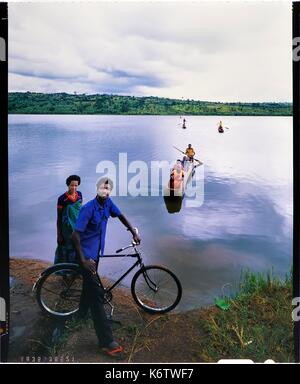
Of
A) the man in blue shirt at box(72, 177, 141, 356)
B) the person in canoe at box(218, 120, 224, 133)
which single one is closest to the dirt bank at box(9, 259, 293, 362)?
the man in blue shirt at box(72, 177, 141, 356)

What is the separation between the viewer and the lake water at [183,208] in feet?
7.83

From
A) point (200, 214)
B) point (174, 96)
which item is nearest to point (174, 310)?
point (200, 214)

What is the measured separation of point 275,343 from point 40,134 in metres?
1.96

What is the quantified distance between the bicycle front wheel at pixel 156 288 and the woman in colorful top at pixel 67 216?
44 centimetres

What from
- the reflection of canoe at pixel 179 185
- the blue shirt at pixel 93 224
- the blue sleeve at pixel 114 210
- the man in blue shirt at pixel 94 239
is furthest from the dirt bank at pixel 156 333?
the reflection of canoe at pixel 179 185

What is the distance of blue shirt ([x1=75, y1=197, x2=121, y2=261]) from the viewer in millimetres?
2404

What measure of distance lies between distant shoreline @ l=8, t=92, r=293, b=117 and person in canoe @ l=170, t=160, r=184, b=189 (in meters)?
0.36

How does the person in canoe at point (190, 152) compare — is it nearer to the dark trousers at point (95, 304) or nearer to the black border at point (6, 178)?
the black border at point (6, 178)

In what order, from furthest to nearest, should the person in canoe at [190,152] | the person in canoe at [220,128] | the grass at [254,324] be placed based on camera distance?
the person in canoe at [220,128]
the person in canoe at [190,152]
the grass at [254,324]

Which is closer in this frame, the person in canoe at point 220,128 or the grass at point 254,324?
the grass at point 254,324

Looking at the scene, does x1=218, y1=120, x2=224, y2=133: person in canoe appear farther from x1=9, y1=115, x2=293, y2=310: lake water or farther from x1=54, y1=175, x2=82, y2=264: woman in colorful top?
x1=54, y1=175, x2=82, y2=264: woman in colorful top

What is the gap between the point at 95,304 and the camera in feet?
7.93

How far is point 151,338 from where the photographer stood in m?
2.37
